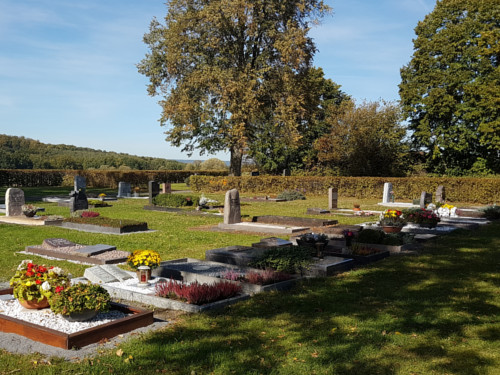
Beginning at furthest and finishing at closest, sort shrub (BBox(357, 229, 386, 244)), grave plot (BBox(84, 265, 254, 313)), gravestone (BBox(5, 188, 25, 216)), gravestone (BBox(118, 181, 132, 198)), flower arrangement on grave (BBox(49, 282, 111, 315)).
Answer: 1. gravestone (BBox(118, 181, 132, 198))
2. gravestone (BBox(5, 188, 25, 216))
3. shrub (BBox(357, 229, 386, 244))
4. grave plot (BBox(84, 265, 254, 313))
5. flower arrangement on grave (BBox(49, 282, 111, 315))

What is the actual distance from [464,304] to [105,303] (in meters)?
5.30

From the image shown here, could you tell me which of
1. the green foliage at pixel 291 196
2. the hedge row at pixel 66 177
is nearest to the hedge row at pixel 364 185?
the green foliage at pixel 291 196

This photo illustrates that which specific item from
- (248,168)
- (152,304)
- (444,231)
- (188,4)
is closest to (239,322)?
(152,304)

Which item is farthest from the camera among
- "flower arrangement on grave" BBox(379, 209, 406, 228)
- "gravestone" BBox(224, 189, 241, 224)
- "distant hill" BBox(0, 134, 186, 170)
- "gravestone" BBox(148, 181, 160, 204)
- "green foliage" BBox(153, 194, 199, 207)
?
"distant hill" BBox(0, 134, 186, 170)

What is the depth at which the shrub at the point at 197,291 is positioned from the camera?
6.99 metres

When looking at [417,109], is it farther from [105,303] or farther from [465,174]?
[105,303]

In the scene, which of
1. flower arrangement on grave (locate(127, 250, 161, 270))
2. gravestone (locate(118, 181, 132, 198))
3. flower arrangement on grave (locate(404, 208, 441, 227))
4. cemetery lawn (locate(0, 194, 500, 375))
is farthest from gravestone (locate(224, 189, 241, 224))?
gravestone (locate(118, 181, 132, 198))

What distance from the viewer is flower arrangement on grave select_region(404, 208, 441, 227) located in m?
16.0

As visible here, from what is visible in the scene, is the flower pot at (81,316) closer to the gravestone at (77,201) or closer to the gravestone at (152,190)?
the gravestone at (77,201)

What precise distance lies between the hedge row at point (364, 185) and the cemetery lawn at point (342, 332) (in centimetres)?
2028

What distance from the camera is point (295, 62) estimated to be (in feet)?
110

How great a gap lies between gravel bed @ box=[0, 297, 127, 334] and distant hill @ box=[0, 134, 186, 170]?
50388 mm

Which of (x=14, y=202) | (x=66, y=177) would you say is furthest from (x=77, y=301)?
(x=66, y=177)

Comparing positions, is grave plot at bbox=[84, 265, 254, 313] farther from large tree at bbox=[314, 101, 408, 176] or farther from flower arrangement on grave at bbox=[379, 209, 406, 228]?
large tree at bbox=[314, 101, 408, 176]
